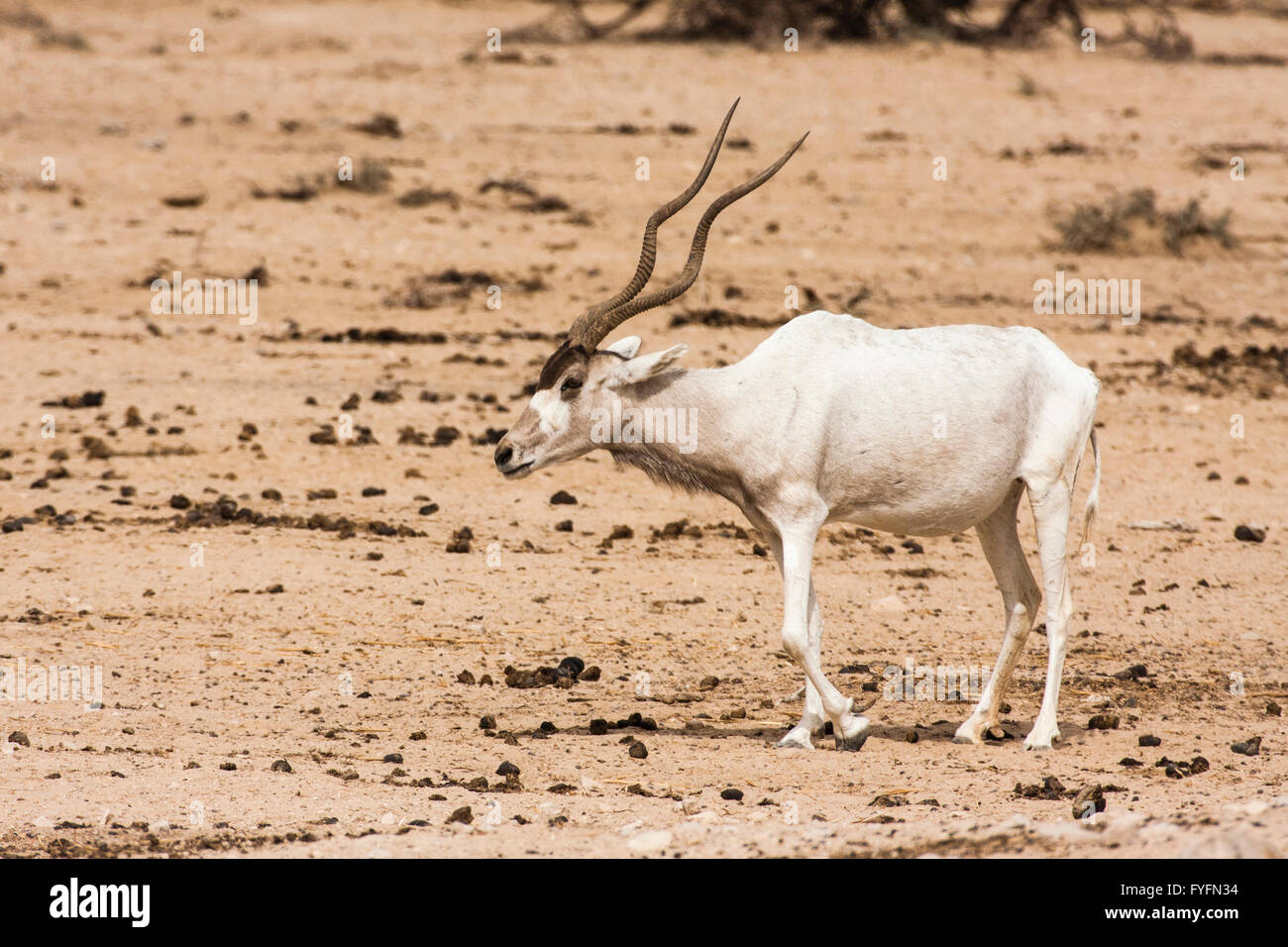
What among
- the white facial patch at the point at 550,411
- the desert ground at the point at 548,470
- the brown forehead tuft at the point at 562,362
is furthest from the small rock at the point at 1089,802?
the brown forehead tuft at the point at 562,362

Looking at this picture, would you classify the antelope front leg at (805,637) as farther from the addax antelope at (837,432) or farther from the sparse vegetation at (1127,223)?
the sparse vegetation at (1127,223)

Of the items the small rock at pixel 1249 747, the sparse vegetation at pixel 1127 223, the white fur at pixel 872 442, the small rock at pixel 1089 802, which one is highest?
the sparse vegetation at pixel 1127 223

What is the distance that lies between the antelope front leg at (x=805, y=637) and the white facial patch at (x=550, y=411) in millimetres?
1130

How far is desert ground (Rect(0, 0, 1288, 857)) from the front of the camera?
7.15 metres

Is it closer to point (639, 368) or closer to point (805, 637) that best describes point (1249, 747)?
point (805, 637)

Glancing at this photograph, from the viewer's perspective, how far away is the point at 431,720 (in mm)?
8188

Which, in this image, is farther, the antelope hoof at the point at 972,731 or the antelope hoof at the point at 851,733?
the antelope hoof at the point at 972,731

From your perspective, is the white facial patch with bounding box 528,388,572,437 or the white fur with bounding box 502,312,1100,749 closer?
the white fur with bounding box 502,312,1100,749

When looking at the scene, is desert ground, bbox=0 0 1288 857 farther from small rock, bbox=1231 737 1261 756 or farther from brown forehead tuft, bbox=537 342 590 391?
brown forehead tuft, bbox=537 342 590 391

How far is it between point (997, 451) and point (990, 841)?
2.48m

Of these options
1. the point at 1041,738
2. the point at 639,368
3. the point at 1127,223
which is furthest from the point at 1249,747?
the point at 1127,223

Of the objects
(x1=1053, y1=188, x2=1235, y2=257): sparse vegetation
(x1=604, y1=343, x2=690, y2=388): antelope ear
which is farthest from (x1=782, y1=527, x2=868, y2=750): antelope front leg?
(x1=1053, y1=188, x2=1235, y2=257): sparse vegetation

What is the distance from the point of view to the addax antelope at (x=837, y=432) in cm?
778
